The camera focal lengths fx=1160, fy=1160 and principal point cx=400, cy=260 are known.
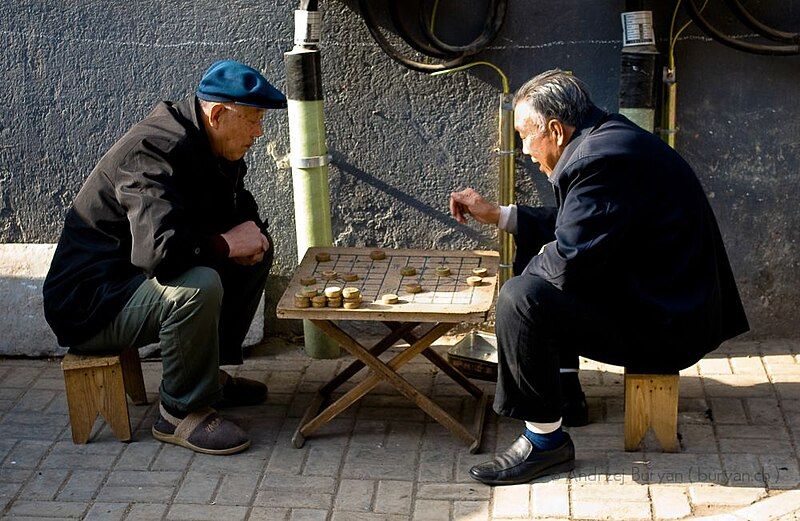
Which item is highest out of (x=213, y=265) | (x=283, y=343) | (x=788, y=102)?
(x=788, y=102)

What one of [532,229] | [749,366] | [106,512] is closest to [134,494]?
[106,512]

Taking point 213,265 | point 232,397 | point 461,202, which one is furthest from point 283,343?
point 461,202

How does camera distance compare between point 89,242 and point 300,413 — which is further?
point 300,413

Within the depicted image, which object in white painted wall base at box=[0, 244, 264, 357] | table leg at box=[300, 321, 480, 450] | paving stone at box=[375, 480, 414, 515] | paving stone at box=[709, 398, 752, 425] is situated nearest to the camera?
paving stone at box=[375, 480, 414, 515]

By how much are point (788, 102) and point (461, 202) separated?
1.65 m

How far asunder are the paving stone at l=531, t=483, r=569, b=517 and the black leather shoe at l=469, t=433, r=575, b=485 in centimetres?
6

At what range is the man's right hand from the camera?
4.48 m

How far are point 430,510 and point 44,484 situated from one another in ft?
4.73

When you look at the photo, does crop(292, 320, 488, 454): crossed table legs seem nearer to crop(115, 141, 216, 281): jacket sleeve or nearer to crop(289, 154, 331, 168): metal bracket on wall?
crop(115, 141, 216, 281): jacket sleeve

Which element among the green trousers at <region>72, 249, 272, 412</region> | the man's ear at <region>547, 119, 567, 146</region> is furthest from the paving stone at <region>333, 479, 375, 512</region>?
the man's ear at <region>547, 119, 567, 146</region>

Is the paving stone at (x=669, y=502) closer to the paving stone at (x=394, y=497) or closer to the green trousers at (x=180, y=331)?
the paving stone at (x=394, y=497)

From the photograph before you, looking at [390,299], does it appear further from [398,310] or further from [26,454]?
[26,454]

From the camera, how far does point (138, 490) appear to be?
422 cm

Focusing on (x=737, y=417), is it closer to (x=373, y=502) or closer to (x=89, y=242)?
(x=373, y=502)
